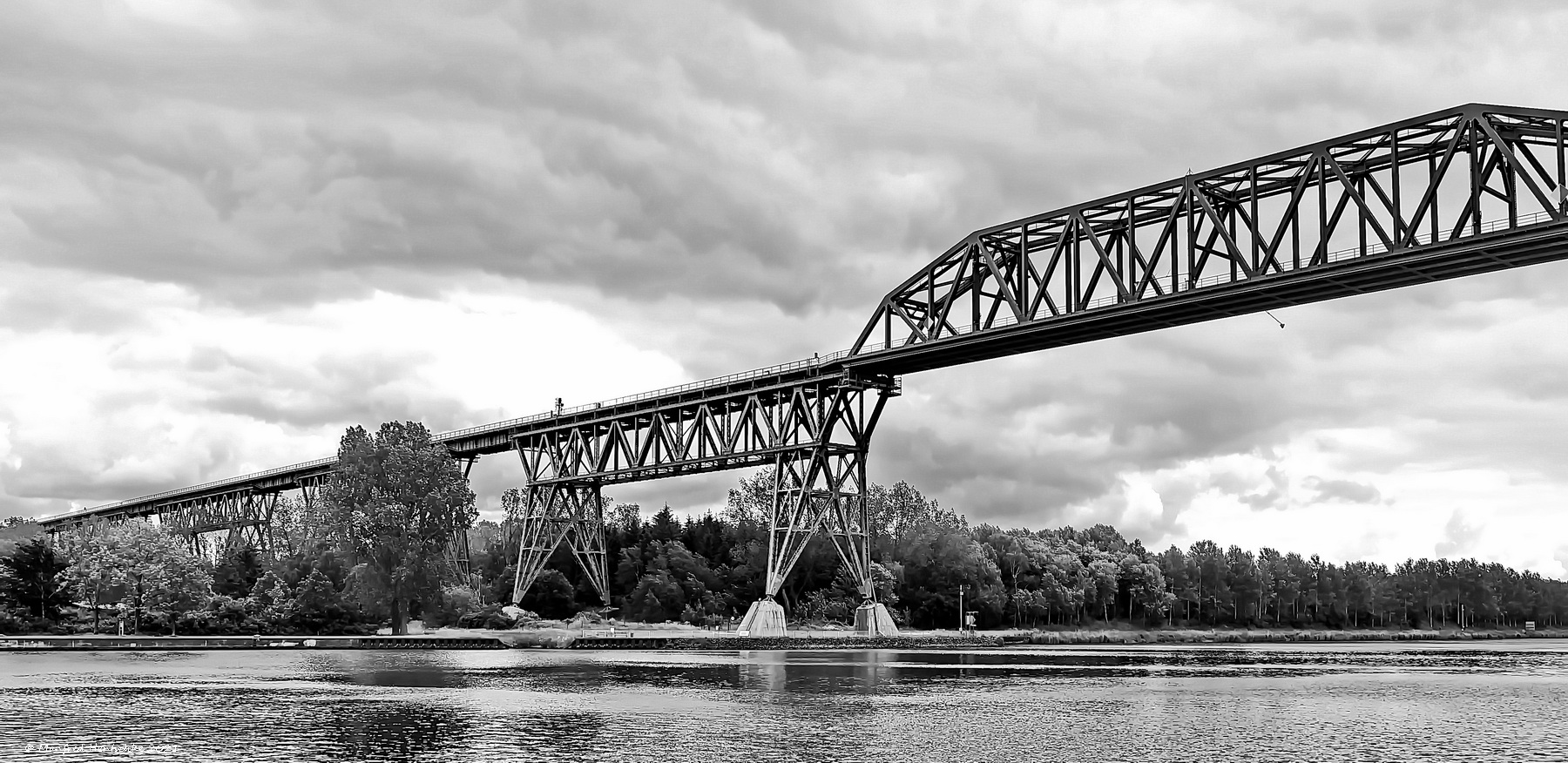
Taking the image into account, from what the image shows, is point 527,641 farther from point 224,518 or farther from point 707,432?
point 224,518

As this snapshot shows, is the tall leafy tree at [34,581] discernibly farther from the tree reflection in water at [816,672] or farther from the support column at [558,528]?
the tree reflection in water at [816,672]

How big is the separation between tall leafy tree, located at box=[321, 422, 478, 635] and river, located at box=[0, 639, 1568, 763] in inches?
807

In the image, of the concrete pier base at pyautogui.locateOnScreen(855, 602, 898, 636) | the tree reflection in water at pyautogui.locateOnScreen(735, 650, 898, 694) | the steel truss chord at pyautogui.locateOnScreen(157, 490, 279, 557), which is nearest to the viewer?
the tree reflection in water at pyautogui.locateOnScreen(735, 650, 898, 694)

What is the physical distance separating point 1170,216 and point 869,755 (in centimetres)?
4373

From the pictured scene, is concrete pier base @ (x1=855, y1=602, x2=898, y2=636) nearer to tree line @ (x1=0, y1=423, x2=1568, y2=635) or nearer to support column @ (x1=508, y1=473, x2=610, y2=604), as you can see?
tree line @ (x1=0, y1=423, x2=1568, y2=635)

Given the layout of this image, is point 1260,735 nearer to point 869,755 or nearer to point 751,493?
point 869,755

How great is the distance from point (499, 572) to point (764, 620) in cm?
4251

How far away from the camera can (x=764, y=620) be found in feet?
286

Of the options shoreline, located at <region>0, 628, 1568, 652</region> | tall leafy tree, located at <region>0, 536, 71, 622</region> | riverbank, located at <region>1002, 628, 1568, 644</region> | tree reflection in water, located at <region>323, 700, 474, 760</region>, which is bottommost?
riverbank, located at <region>1002, 628, 1568, 644</region>

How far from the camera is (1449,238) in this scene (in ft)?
190

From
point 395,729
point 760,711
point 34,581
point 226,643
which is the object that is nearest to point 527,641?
point 226,643

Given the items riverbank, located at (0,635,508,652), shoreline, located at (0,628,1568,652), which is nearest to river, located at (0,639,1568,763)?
riverbank, located at (0,635,508,652)

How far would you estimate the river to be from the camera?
3077cm

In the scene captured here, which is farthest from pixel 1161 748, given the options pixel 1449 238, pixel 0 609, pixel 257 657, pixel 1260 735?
pixel 0 609
